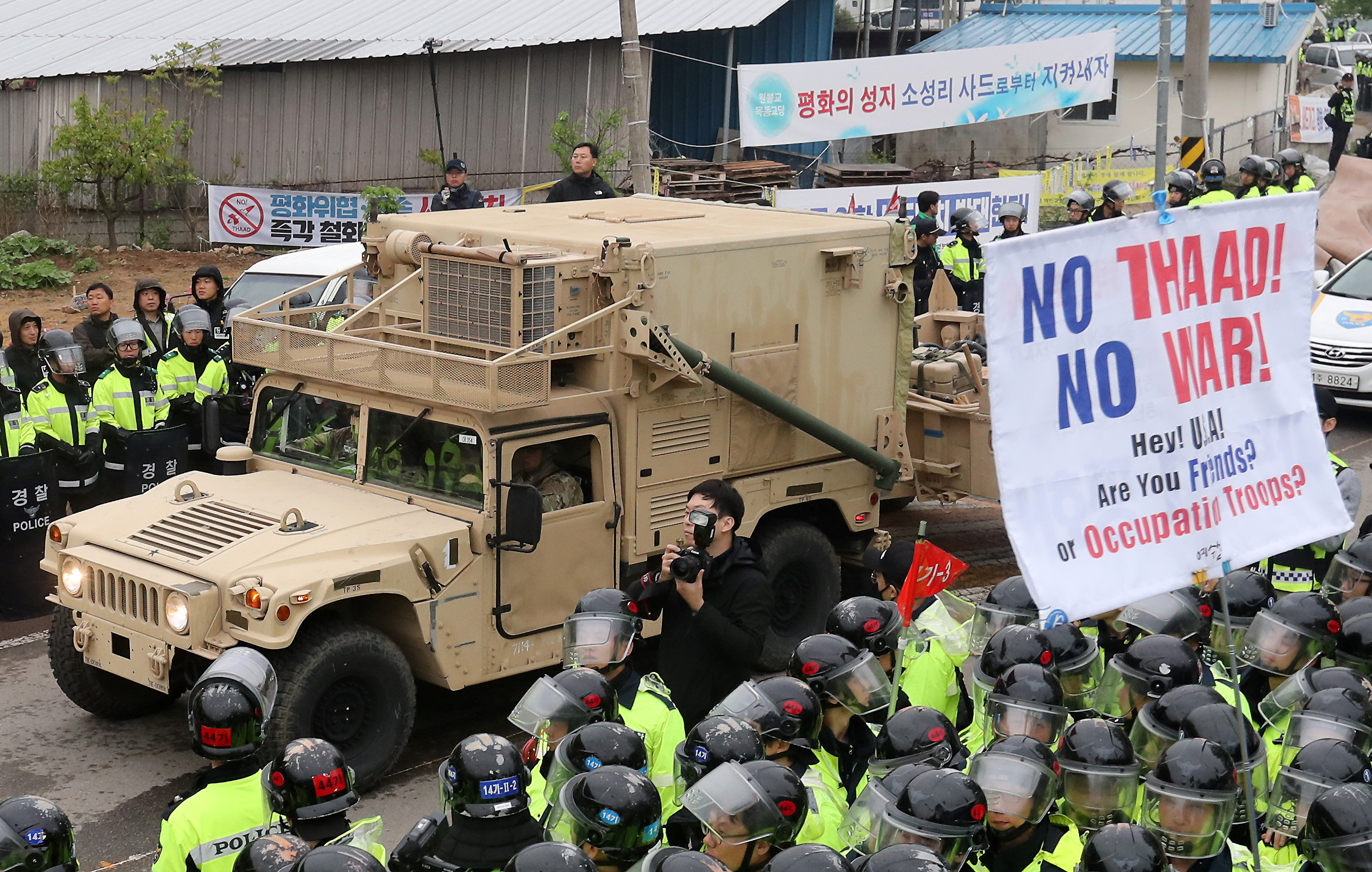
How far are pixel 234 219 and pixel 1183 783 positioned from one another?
18.6m

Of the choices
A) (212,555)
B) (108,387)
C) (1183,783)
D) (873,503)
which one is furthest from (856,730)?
(108,387)

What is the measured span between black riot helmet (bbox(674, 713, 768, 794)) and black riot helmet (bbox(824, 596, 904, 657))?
1.18 meters

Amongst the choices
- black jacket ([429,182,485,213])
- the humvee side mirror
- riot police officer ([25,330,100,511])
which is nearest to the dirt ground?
black jacket ([429,182,485,213])

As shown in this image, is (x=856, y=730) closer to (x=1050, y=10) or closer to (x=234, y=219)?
(x=234, y=219)

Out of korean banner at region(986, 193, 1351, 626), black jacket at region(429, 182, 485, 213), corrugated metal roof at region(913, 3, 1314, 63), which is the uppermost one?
corrugated metal roof at region(913, 3, 1314, 63)

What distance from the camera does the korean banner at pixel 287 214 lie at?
20734 mm

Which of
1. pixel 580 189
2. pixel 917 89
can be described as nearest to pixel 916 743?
pixel 580 189

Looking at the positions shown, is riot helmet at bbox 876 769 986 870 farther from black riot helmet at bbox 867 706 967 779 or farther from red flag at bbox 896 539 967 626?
red flag at bbox 896 539 967 626

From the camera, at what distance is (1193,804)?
466 centimetres

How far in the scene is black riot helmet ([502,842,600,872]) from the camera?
390cm

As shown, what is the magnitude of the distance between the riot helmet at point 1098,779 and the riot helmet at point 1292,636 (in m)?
1.41

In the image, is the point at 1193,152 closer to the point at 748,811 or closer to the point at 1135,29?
the point at 748,811

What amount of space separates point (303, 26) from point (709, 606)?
19942mm

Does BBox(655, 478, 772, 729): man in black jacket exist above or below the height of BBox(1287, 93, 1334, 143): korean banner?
below
